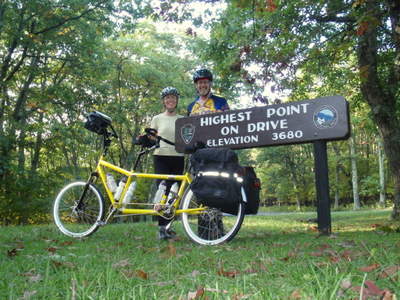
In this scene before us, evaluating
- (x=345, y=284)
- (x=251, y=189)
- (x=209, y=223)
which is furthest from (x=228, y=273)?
(x=251, y=189)

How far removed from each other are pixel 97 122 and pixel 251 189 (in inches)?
89.3

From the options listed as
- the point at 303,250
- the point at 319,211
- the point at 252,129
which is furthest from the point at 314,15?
the point at 303,250

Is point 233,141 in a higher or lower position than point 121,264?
higher

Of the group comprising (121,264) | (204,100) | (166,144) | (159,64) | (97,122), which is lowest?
(121,264)

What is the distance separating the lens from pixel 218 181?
159 inches

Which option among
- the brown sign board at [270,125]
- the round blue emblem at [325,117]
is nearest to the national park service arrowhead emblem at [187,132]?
the brown sign board at [270,125]

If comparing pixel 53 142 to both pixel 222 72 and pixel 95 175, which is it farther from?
pixel 95 175

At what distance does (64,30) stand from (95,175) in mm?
8564

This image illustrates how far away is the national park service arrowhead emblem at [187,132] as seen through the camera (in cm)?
538

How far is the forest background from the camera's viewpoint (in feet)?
22.4

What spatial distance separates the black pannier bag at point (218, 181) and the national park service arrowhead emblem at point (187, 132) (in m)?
1.10

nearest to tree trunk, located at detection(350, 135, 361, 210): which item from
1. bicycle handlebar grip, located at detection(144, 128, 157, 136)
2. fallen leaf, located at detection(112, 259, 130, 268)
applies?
bicycle handlebar grip, located at detection(144, 128, 157, 136)

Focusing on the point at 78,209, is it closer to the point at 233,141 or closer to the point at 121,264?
the point at 233,141

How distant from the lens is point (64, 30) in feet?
39.7
